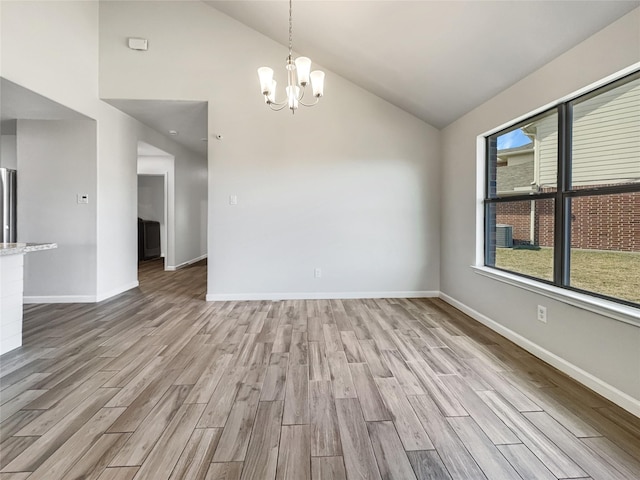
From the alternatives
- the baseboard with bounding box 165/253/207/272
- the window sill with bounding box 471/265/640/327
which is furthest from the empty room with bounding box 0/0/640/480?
the baseboard with bounding box 165/253/207/272

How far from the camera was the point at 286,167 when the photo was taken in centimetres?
410

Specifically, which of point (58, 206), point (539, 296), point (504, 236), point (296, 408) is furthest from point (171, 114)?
point (539, 296)

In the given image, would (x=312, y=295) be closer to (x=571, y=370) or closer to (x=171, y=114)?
(x=571, y=370)

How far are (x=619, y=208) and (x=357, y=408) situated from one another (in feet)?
6.83

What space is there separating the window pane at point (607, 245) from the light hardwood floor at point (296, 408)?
0.70 meters

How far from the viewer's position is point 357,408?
1758 mm

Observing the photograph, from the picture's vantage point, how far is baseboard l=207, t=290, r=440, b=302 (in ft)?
13.5

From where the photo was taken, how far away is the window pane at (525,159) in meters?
2.46

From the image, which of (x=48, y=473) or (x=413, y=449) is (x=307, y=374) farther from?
(x=48, y=473)

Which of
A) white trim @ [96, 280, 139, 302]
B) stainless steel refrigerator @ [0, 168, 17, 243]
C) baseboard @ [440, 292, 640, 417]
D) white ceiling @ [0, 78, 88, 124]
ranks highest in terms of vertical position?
white ceiling @ [0, 78, 88, 124]

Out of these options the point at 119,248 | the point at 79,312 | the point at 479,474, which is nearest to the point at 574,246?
the point at 479,474

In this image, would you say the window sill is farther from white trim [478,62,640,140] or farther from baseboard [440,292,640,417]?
white trim [478,62,640,140]

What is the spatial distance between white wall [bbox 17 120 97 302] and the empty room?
→ 0.09 feet

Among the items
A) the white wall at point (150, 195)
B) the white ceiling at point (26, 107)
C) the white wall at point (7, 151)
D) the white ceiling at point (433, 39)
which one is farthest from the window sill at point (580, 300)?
the white wall at point (150, 195)
